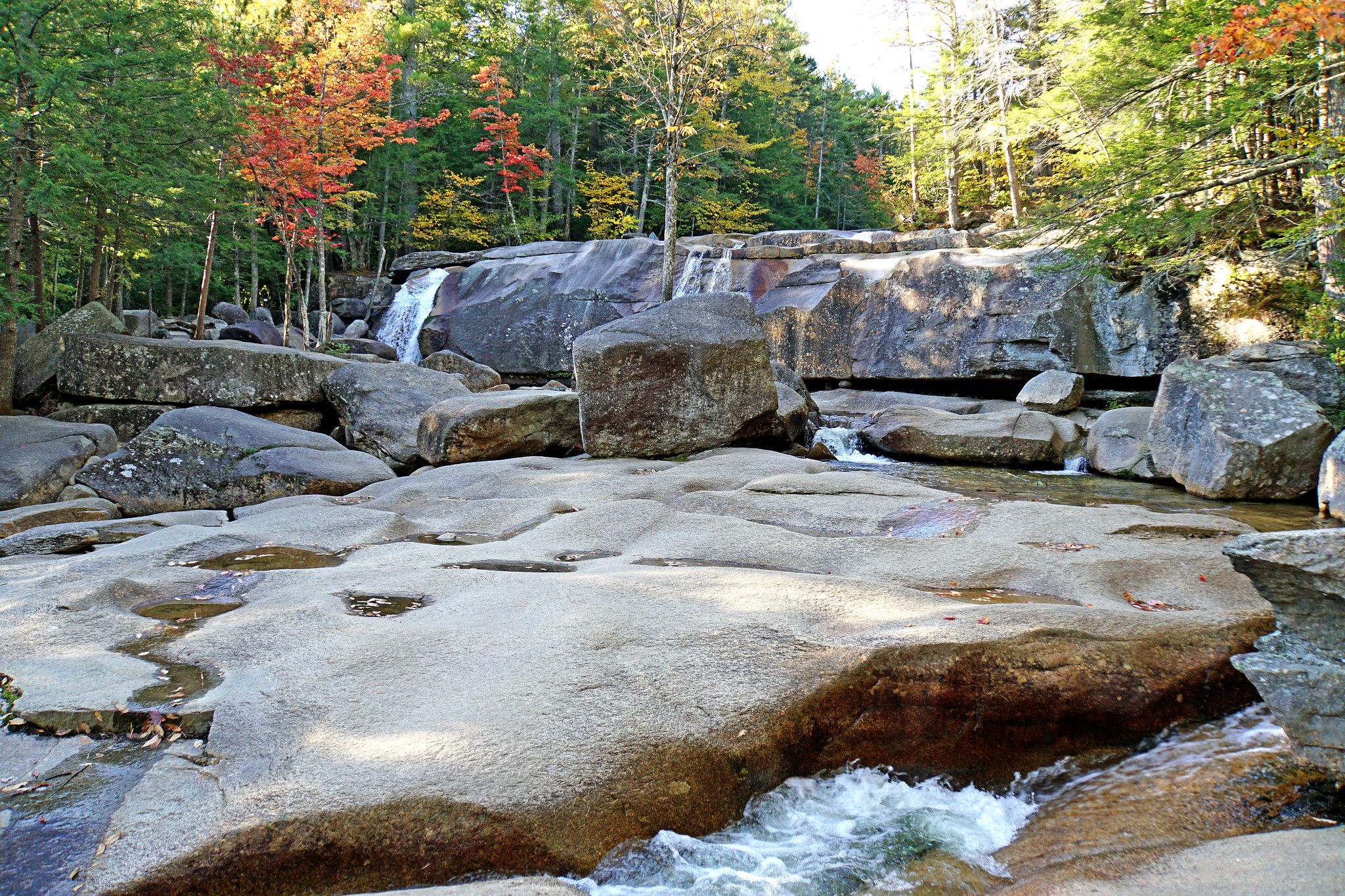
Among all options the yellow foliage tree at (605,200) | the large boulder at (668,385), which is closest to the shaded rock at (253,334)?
the large boulder at (668,385)

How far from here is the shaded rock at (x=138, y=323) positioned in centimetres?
1811

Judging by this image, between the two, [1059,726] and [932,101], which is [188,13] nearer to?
[1059,726]

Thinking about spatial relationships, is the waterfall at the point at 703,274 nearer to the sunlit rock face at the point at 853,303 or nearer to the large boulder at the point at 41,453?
the sunlit rock face at the point at 853,303

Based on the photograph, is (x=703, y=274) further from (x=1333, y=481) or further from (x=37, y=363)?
(x=1333, y=481)

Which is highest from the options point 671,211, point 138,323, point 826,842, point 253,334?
point 671,211

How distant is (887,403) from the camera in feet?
51.2

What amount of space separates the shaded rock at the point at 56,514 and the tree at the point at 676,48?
928 cm

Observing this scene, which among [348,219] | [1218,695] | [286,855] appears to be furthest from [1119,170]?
[348,219]

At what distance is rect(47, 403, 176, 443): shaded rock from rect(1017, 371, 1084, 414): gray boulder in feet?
46.9

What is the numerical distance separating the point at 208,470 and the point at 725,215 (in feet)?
84.6

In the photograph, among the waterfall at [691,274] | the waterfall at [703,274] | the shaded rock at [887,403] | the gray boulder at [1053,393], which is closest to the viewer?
the gray boulder at [1053,393]

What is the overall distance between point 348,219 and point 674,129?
15120mm

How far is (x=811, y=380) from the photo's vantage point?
18.2m

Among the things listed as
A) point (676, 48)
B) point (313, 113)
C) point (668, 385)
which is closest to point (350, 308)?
point (313, 113)
